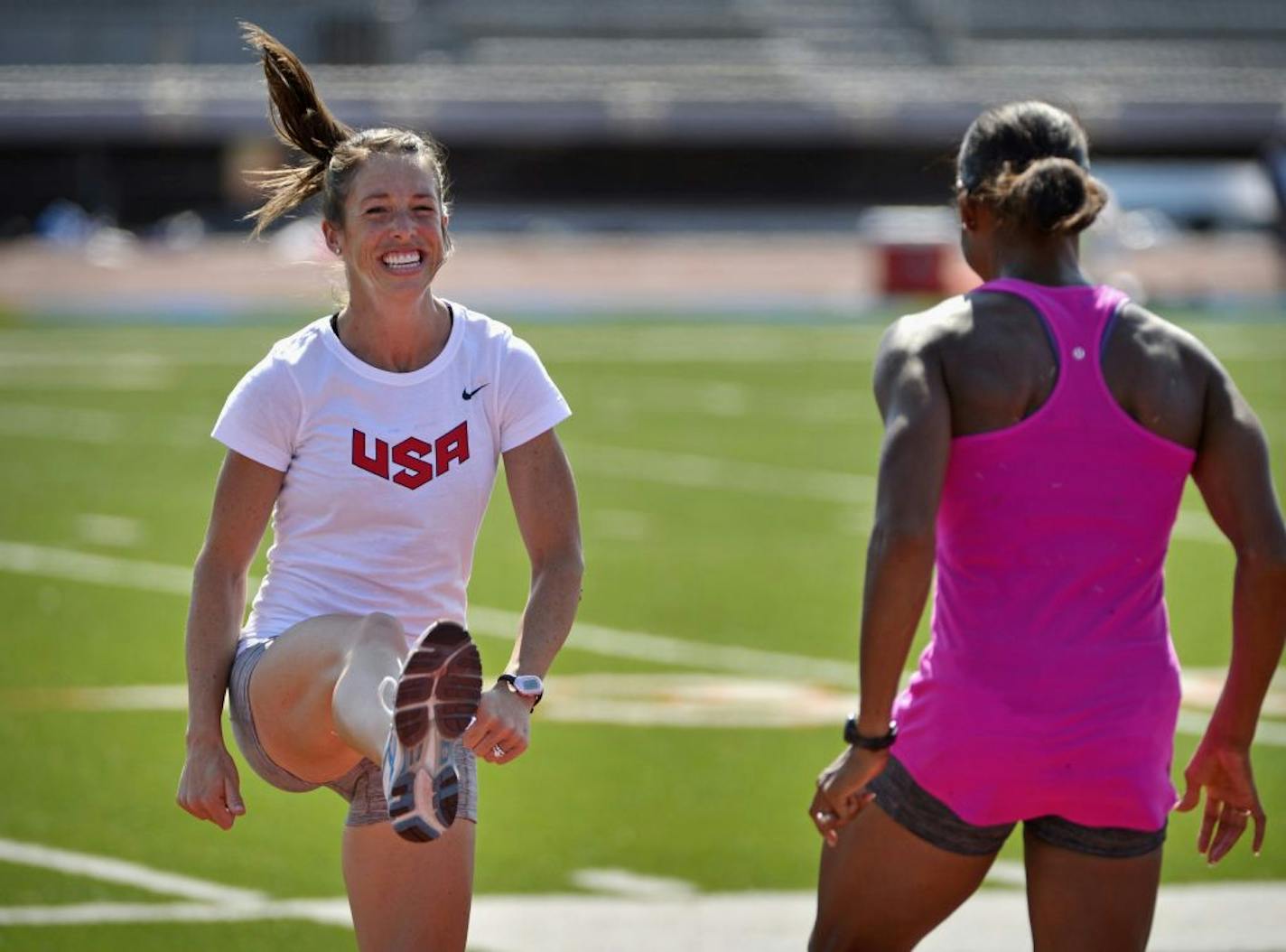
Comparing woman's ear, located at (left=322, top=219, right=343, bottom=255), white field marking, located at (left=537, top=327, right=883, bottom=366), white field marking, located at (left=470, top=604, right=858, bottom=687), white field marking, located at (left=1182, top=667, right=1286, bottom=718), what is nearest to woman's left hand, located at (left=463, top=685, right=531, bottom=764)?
woman's ear, located at (left=322, top=219, right=343, bottom=255)

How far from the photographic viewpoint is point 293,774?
454cm

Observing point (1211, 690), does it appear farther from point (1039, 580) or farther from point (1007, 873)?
point (1039, 580)

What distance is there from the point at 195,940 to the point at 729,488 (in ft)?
35.0

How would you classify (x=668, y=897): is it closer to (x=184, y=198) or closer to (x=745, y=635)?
(x=745, y=635)

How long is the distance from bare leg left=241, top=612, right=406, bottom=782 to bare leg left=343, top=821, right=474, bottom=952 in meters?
0.18

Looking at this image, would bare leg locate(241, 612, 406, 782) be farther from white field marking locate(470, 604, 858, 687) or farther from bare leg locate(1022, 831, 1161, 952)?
white field marking locate(470, 604, 858, 687)

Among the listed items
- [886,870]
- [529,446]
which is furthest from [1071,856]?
[529,446]

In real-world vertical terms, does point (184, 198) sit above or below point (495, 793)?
below

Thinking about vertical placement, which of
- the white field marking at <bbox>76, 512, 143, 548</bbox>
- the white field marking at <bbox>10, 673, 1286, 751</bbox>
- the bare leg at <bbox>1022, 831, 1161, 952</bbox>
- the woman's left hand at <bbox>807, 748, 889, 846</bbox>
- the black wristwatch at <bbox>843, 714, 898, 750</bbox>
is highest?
the black wristwatch at <bbox>843, 714, 898, 750</bbox>

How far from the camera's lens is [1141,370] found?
4.13 metres

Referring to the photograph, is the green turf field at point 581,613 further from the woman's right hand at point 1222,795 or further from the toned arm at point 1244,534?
the toned arm at point 1244,534

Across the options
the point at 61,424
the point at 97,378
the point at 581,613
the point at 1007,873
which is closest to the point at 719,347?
the point at 97,378

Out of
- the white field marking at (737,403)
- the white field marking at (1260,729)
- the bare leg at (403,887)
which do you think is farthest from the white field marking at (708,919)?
the white field marking at (737,403)

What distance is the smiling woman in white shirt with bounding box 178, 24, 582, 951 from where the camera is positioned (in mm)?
4473
